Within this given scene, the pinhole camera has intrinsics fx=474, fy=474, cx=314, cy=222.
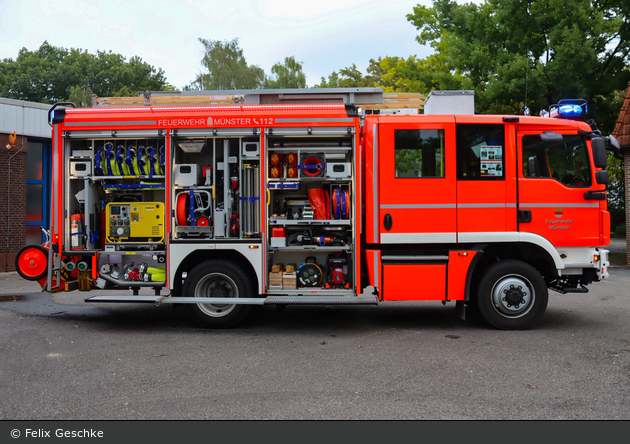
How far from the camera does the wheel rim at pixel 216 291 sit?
690cm

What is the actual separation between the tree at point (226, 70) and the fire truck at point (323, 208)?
28.6 meters

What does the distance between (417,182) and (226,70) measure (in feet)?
102

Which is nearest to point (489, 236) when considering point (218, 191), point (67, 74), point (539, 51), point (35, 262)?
point (218, 191)

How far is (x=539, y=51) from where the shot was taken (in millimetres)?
15820

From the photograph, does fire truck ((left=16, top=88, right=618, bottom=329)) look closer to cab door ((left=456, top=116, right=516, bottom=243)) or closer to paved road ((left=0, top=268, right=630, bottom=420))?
cab door ((left=456, top=116, right=516, bottom=243))

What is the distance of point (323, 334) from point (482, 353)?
2147 mm

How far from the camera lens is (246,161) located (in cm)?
699

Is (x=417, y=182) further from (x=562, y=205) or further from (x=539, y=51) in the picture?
(x=539, y=51)

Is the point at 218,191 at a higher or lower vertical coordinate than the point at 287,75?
lower

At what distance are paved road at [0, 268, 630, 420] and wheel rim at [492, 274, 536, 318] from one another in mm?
366

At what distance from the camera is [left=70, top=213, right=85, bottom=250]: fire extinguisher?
23.2 ft

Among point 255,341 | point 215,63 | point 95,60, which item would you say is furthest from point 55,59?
point 255,341

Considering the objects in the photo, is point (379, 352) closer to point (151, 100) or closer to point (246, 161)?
point (246, 161)

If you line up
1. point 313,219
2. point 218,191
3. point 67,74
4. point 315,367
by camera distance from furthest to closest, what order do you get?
point 67,74 → point 218,191 → point 313,219 → point 315,367
